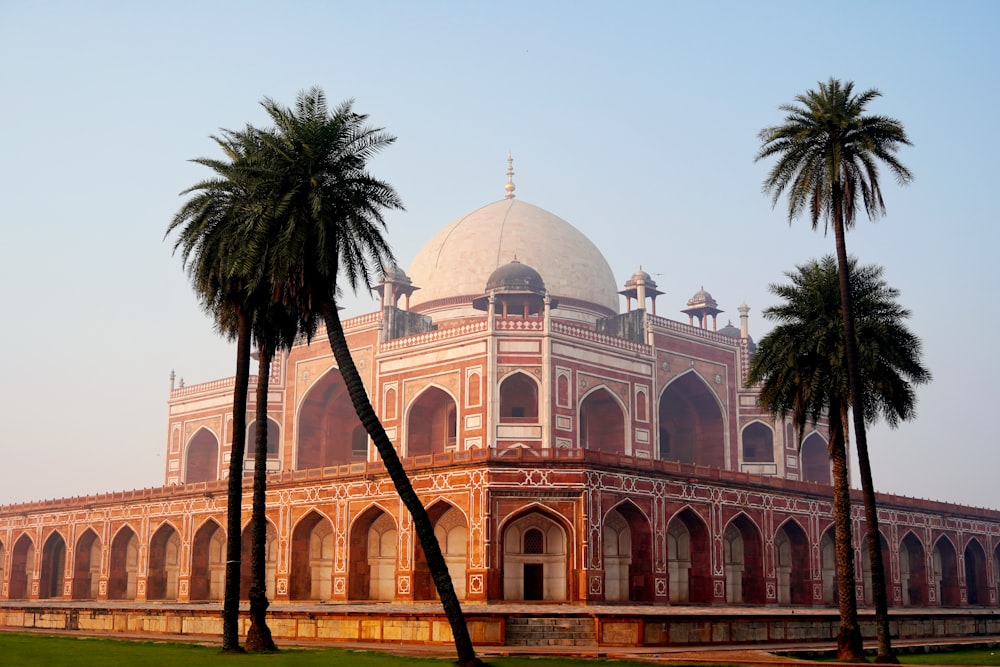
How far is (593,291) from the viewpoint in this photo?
5222 cm

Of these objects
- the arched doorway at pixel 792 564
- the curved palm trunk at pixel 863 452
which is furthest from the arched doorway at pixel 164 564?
the curved palm trunk at pixel 863 452

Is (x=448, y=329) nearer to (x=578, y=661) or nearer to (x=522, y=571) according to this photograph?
(x=522, y=571)


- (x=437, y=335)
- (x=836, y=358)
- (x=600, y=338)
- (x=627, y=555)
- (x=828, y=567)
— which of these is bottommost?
(x=828, y=567)

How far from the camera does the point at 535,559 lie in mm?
34031

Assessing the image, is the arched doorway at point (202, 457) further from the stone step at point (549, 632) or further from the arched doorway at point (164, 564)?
the stone step at point (549, 632)

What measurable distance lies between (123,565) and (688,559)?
2370 centimetres

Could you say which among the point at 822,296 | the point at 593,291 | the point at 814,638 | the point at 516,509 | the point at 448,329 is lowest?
the point at 814,638

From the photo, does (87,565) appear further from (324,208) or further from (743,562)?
(324,208)

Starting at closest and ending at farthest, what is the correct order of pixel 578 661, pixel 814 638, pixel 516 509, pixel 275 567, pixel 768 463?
pixel 578 661 → pixel 814 638 → pixel 516 509 → pixel 275 567 → pixel 768 463

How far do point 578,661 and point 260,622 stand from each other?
624 centimetres

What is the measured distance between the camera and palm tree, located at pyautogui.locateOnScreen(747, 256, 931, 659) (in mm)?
23844

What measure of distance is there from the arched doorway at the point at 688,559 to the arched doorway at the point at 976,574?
682 inches

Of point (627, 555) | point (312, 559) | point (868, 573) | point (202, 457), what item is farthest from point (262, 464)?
point (202, 457)

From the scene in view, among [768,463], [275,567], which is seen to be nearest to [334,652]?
[275,567]
